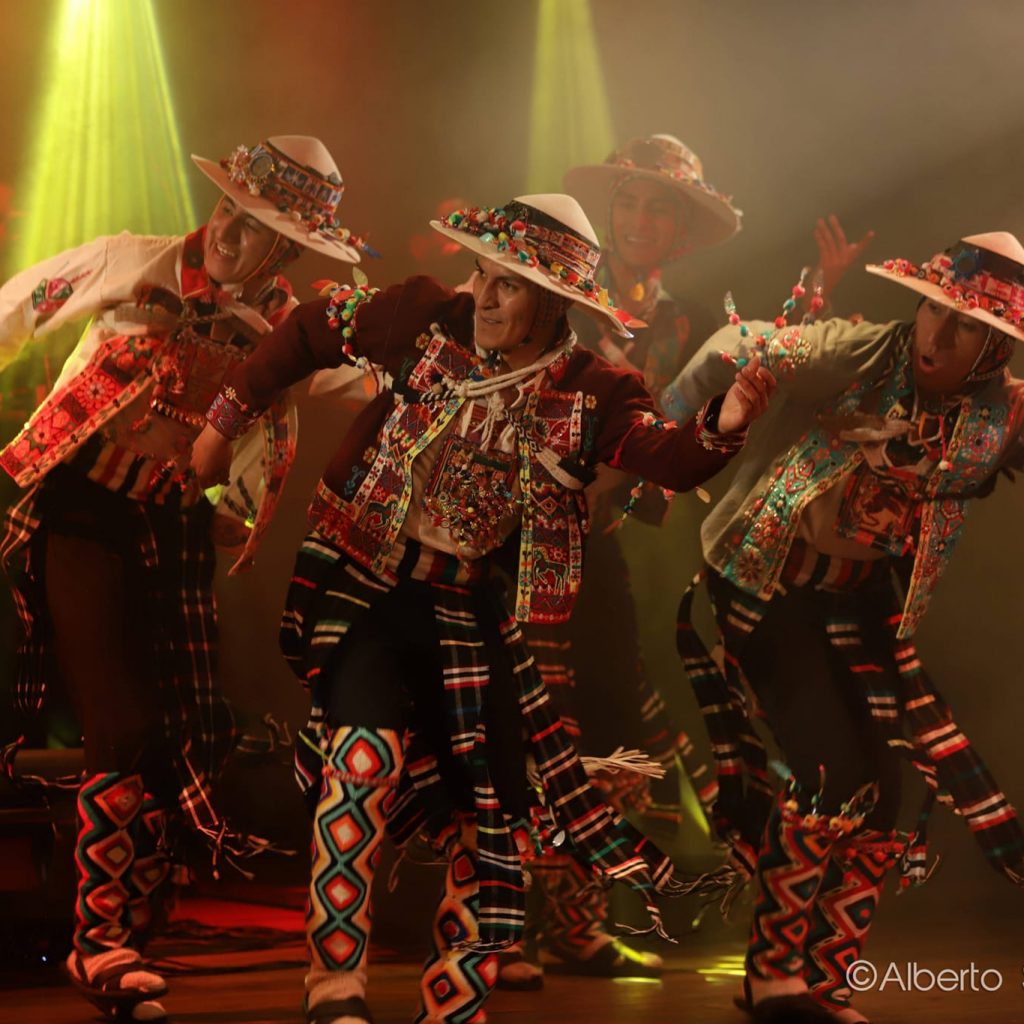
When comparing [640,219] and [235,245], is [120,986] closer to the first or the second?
[235,245]

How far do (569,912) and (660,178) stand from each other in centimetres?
212

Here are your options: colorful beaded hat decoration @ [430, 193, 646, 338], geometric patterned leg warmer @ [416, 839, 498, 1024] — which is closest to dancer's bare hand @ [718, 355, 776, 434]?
colorful beaded hat decoration @ [430, 193, 646, 338]

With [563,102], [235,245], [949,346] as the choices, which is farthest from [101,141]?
[949,346]

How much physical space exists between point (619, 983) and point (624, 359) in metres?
1.74

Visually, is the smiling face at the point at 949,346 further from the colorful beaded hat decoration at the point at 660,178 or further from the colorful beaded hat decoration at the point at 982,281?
the colorful beaded hat decoration at the point at 660,178

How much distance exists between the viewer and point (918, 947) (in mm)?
4359

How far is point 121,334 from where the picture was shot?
12.1ft

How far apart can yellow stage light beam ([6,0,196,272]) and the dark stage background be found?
1cm

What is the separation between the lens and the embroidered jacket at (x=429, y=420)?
3.27 meters

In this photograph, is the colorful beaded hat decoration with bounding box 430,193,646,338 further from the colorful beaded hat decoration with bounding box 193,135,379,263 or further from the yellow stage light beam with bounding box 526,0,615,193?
the yellow stage light beam with bounding box 526,0,615,193

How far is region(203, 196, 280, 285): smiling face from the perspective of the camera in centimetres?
370

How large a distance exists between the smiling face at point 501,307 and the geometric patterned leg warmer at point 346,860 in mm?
916

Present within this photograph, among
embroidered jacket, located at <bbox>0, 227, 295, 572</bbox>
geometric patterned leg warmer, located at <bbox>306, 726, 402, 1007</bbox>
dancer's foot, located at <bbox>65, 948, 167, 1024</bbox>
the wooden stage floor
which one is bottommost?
the wooden stage floor

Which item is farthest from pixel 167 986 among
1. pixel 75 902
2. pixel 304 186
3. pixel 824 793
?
pixel 304 186
